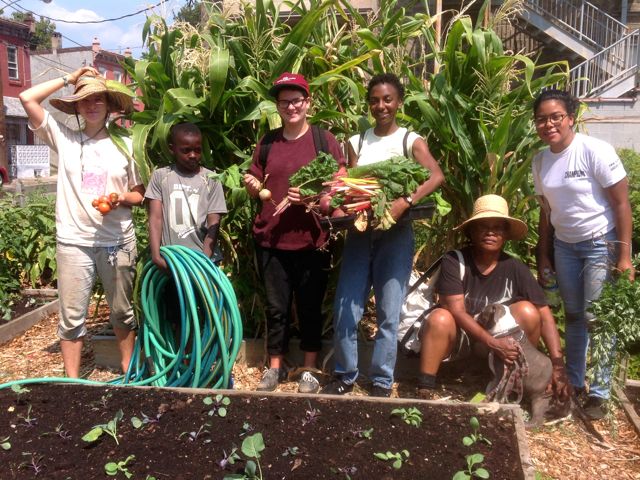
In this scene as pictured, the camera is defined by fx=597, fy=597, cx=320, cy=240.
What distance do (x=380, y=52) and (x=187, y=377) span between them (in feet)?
7.37

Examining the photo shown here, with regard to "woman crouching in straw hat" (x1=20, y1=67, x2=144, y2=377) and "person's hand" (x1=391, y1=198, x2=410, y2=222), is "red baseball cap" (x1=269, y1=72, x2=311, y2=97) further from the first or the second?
"woman crouching in straw hat" (x1=20, y1=67, x2=144, y2=377)

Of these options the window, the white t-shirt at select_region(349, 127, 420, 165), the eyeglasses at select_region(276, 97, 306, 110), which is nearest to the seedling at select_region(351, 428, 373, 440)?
the white t-shirt at select_region(349, 127, 420, 165)

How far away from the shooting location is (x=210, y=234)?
313cm

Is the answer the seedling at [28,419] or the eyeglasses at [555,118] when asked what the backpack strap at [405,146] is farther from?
the seedling at [28,419]

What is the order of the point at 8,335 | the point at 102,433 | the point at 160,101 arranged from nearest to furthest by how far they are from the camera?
the point at 102,433 < the point at 160,101 < the point at 8,335

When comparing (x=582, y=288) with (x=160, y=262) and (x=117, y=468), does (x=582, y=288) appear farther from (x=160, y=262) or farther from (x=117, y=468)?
(x=117, y=468)

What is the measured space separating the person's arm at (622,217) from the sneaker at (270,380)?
1877 millimetres

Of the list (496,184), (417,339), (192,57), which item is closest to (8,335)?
(192,57)

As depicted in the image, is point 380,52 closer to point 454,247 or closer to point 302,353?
point 454,247

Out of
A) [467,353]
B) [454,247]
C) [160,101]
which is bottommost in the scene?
[467,353]

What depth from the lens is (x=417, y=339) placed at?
10.8 ft

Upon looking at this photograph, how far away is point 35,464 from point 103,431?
26 centimetres

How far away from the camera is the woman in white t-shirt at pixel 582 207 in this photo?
2.80 m

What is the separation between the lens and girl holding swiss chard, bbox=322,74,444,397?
2.99 metres
